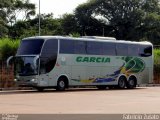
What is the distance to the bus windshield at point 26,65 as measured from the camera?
2869 centimetres

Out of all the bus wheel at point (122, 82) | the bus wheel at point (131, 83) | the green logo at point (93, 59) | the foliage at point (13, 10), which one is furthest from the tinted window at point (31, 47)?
the foliage at point (13, 10)

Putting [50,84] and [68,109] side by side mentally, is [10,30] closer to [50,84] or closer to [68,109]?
[50,84]

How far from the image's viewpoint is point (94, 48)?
31953 mm

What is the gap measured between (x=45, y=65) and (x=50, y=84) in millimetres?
1263

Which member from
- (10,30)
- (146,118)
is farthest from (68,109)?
(10,30)

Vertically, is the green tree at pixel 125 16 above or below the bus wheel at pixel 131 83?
above

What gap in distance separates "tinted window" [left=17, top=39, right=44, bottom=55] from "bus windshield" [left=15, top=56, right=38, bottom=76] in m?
0.31

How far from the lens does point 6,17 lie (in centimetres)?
7706

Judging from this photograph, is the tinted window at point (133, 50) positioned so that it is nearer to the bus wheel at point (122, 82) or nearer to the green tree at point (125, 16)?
the bus wheel at point (122, 82)

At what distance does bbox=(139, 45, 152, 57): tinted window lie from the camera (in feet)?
116

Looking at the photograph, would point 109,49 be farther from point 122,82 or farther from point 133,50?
point 122,82

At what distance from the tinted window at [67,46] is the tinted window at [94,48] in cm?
160

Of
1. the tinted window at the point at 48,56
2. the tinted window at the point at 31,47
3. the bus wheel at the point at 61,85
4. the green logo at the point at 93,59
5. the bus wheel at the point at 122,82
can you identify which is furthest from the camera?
the bus wheel at the point at 122,82

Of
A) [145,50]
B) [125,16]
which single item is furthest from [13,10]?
[145,50]
